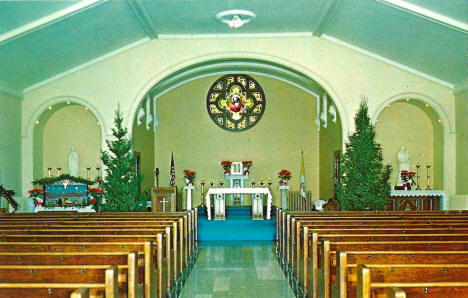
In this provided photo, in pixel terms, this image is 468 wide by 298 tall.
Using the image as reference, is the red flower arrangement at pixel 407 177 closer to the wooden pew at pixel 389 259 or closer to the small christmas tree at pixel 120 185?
the small christmas tree at pixel 120 185

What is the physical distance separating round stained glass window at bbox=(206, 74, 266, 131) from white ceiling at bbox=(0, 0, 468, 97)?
4266 mm

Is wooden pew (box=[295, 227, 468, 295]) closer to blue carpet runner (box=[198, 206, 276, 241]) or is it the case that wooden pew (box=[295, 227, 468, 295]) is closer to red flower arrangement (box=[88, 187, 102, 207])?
blue carpet runner (box=[198, 206, 276, 241])

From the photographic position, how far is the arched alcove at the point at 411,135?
12.1 meters

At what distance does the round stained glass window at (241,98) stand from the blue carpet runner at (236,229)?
13.0ft

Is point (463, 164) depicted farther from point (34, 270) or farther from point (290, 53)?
point (34, 270)

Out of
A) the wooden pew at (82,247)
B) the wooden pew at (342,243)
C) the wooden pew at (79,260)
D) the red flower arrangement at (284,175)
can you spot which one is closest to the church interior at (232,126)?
the wooden pew at (342,243)

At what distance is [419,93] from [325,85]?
83.1 inches

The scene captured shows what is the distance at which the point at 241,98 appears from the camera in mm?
15164

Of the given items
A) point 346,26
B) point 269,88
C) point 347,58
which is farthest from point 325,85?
point 269,88

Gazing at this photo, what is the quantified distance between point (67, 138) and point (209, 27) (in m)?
4.82

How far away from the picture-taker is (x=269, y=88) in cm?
1515

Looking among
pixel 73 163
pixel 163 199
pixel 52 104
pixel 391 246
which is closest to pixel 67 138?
pixel 73 163

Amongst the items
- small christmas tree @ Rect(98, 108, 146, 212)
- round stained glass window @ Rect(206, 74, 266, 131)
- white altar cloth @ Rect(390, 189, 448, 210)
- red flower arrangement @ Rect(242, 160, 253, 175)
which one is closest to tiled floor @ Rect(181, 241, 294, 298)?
small christmas tree @ Rect(98, 108, 146, 212)

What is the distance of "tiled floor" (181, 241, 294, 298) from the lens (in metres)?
5.62
